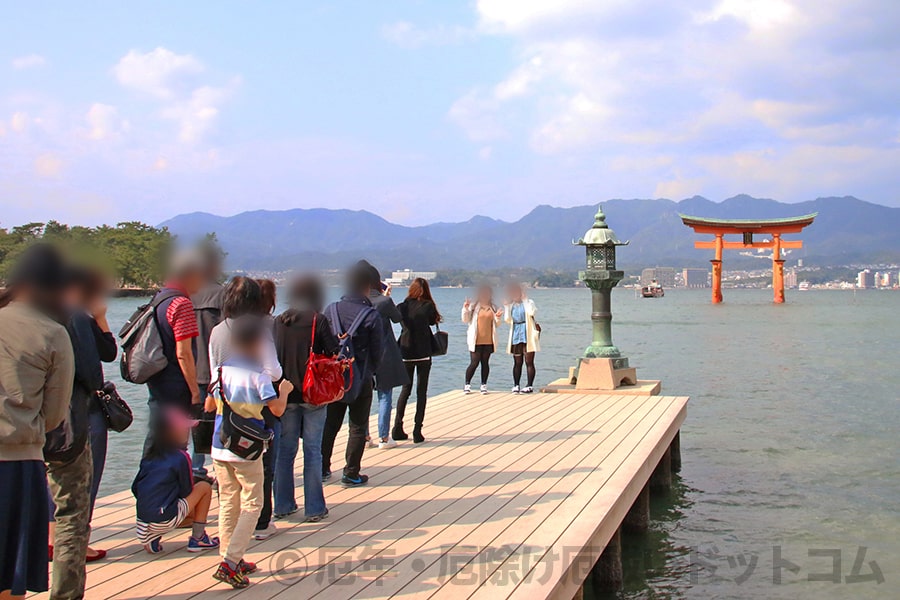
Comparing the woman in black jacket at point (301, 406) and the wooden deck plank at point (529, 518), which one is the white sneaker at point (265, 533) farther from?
the wooden deck plank at point (529, 518)

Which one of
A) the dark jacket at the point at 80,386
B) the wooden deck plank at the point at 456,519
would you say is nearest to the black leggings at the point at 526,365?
the wooden deck plank at the point at 456,519

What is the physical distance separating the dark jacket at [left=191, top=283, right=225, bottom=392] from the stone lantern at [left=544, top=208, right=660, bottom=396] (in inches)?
282

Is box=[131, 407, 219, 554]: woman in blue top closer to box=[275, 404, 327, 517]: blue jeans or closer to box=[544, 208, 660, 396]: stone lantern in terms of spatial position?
box=[275, 404, 327, 517]: blue jeans

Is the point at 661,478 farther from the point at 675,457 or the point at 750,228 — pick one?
the point at 750,228

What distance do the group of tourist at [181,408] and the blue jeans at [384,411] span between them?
0.83 meters

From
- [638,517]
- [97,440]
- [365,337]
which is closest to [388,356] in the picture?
[365,337]

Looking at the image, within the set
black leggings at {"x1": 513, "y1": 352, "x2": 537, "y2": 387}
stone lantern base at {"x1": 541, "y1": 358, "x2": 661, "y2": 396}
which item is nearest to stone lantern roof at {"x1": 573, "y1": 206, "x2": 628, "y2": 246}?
stone lantern base at {"x1": 541, "y1": 358, "x2": 661, "y2": 396}

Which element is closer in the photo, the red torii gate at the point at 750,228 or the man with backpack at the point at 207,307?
the man with backpack at the point at 207,307

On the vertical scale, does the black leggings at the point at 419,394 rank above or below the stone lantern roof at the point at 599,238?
below

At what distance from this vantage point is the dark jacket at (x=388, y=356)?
7008 millimetres

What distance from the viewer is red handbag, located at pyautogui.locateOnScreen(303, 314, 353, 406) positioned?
17.2 ft

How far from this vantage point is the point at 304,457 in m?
5.43

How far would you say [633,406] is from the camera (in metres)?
10.6

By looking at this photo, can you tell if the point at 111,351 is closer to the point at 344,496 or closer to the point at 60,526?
the point at 60,526
